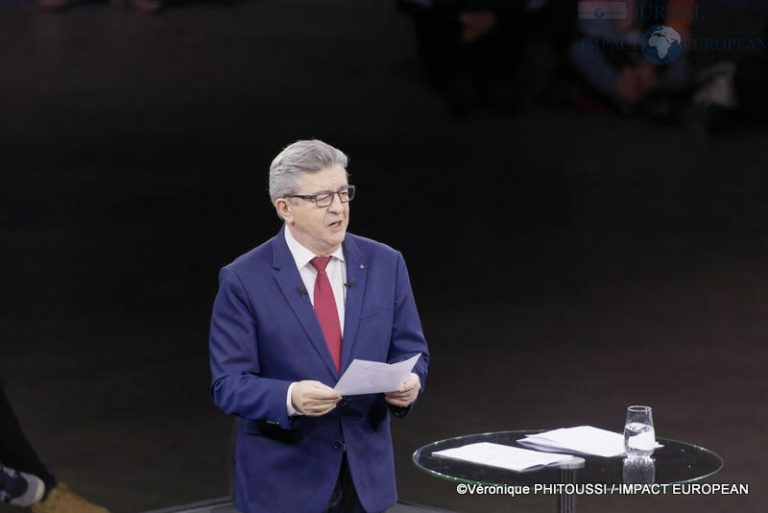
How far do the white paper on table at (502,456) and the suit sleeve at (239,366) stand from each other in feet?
1.72

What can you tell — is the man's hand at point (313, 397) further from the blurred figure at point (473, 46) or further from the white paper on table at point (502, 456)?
the blurred figure at point (473, 46)

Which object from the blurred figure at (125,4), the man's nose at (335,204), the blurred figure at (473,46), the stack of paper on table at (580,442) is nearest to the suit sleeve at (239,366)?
the man's nose at (335,204)

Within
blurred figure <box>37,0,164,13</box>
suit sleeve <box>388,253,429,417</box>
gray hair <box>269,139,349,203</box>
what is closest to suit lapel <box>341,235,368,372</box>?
suit sleeve <box>388,253,429,417</box>

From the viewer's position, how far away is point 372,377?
8.96ft

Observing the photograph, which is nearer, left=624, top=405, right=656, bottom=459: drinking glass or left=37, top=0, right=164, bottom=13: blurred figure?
left=624, top=405, right=656, bottom=459: drinking glass

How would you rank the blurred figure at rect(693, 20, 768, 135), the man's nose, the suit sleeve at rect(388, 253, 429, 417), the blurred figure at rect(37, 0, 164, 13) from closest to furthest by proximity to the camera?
the man's nose → the suit sleeve at rect(388, 253, 429, 417) → the blurred figure at rect(37, 0, 164, 13) → the blurred figure at rect(693, 20, 768, 135)

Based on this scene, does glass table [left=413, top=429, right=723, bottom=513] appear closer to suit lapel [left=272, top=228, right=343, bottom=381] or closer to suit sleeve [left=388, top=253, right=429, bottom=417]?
suit sleeve [left=388, top=253, right=429, bottom=417]

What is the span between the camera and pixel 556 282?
5.37 meters

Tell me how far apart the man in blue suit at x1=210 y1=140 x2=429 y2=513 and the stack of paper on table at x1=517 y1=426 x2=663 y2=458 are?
1.45 feet

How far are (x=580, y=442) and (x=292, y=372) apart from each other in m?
0.82

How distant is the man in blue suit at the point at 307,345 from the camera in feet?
9.34

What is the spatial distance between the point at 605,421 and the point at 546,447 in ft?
7.25

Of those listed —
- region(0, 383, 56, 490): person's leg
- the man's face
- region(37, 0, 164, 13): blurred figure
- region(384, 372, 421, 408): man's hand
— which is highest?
region(37, 0, 164, 13): blurred figure

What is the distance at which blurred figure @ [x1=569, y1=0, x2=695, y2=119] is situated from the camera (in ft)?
16.7
